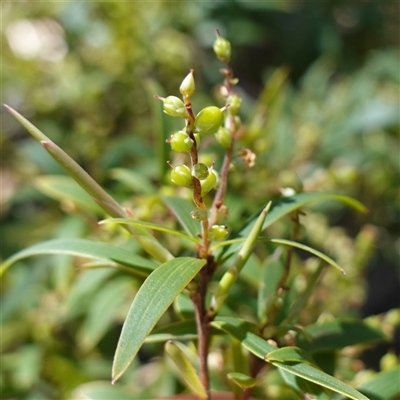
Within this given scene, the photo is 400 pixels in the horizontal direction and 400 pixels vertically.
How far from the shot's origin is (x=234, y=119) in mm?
579

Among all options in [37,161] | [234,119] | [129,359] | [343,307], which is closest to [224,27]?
[37,161]

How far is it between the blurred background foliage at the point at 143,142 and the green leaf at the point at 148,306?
0.72ft

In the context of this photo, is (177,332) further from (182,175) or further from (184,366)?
(182,175)

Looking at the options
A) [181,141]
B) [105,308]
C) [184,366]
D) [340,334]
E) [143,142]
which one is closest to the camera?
[181,141]

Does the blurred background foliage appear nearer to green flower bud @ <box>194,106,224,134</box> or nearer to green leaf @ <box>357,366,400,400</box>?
green flower bud @ <box>194,106,224,134</box>

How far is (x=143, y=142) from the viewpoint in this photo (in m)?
1.20

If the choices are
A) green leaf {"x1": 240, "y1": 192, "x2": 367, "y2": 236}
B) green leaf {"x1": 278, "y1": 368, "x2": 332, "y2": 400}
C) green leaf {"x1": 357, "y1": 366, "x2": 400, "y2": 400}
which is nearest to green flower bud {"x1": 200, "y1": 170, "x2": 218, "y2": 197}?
green leaf {"x1": 240, "y1": 192, "x2": 367, "y2": 236}

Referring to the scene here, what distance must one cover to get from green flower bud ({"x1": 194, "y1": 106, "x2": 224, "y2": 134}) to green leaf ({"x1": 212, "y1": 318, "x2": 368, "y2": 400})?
197mm

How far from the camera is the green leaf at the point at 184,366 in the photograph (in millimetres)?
528

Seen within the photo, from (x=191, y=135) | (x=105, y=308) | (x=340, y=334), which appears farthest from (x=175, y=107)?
(x=105, y=308)

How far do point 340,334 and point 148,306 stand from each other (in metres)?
0.32

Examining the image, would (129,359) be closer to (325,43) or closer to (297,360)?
(297,360)

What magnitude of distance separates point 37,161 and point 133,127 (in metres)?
0.47

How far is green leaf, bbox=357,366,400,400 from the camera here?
614 millimetres
